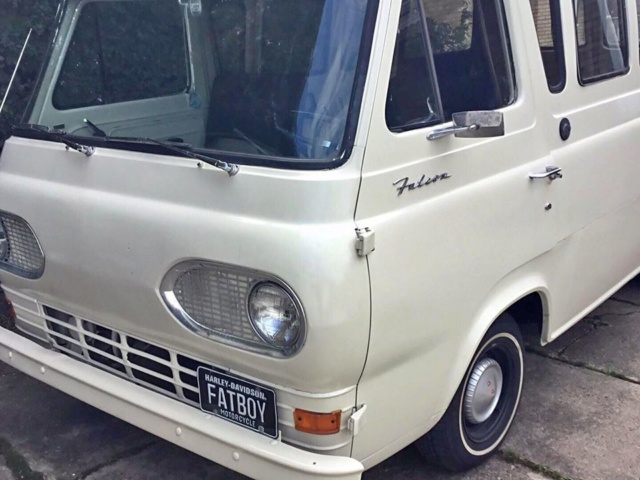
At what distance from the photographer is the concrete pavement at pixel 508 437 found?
3143mm

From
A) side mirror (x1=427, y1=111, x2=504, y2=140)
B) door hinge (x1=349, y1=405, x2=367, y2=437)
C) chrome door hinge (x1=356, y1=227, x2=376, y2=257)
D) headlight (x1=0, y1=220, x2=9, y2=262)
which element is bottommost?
door hinge (x1=349, y1=405, x2=367, y2=437)

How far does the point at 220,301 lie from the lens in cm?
229

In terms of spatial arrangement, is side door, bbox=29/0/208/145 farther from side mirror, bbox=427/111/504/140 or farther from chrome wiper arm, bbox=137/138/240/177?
side mirror, bbox=427/111/504/140

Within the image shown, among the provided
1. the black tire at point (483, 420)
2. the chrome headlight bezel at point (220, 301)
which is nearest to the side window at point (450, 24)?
the chrome headlight bezel at point (220, 301)

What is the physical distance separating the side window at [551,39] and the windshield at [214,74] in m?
1.06

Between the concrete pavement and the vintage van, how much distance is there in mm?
254

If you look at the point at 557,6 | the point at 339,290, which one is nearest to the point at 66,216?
the point at 339,290

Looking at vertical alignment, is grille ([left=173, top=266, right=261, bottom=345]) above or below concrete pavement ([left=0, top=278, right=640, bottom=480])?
above

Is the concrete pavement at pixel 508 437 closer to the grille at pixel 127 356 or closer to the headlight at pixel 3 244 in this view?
the grille at pixel 127 356

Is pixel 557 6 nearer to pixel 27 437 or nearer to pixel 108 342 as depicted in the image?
pixel 108 342

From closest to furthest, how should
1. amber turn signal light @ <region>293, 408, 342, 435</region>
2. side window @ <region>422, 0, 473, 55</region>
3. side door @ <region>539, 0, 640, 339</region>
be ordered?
amber turn signal light @ <region>293, 408, 342, 435</region> → side window @ <region>422, 0, 473, 55</region> → side door @ <region>539, 0, 640, 339</region>

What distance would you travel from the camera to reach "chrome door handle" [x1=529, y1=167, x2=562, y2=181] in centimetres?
287

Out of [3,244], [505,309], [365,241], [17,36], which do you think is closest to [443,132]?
[365,241]

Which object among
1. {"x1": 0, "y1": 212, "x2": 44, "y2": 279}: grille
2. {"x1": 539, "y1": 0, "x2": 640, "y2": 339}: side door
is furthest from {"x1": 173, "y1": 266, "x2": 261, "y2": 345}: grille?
{"x1": 539, "y1": 0, "x2": 640, "y2": 339}: side door
